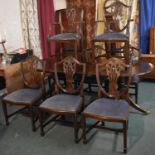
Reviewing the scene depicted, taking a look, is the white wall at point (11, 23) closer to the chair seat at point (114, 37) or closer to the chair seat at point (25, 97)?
the chair seat at point (25, 97)

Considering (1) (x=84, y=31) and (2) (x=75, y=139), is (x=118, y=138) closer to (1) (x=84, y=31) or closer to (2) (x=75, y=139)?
(2) (x=75, y=139)

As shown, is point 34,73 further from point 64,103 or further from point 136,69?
point 136,69

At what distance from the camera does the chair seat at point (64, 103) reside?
2.43 m

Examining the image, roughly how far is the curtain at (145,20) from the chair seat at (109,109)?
1.99 meters

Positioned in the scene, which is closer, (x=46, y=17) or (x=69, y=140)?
(x=69, y=140)

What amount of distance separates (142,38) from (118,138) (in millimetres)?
2184

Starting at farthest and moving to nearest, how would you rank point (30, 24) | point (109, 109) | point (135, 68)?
point (30, 24) → point (135, 68) → point (109, 109)

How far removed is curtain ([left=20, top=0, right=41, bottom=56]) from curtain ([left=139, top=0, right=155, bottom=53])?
1894 mm

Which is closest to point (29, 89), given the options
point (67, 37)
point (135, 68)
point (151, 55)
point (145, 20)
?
point (67, 37)

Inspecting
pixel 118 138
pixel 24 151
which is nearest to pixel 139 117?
pixel 118 138

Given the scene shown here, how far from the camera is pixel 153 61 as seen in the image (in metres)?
3.86

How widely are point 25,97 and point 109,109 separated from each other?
3.45ft

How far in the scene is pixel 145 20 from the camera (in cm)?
399

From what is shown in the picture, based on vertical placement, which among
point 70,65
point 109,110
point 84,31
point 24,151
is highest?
point 84,31
